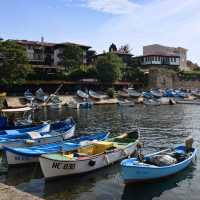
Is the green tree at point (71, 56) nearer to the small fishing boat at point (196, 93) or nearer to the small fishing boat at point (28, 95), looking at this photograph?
the small fishing boat at point (28, 95)

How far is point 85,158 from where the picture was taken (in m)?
25.3

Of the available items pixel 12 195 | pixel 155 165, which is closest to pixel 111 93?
pixel 155 165

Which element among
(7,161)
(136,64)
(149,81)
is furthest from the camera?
(136,64)

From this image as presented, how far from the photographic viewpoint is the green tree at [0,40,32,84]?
82000 mm

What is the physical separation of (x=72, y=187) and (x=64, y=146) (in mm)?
5347

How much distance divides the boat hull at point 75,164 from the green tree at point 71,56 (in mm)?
76363

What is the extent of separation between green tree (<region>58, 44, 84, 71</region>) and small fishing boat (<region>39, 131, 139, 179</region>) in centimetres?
7375

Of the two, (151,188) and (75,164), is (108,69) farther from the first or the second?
(151,188)

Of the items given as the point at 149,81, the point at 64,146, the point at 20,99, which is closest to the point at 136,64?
the point at 149,81

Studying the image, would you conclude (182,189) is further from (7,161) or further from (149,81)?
(149,81)

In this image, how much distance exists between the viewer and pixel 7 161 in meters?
27.7

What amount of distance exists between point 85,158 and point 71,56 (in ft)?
263

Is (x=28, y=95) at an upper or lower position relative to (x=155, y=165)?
upper

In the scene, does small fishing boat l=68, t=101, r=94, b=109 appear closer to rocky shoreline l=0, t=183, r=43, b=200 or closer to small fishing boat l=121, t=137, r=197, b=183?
small fishing boat l=121, t=137, r=197, b=183
